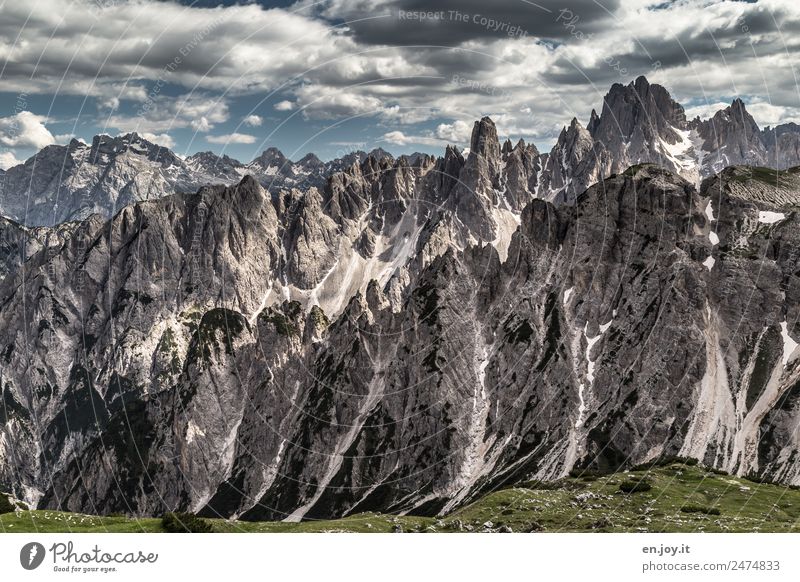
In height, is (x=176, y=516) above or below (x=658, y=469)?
above

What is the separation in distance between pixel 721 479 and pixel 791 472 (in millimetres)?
115769

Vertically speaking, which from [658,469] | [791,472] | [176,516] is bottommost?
[791,472]

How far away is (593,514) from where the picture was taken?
261 ft

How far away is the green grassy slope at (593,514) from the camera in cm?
6731

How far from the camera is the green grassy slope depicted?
221ft
